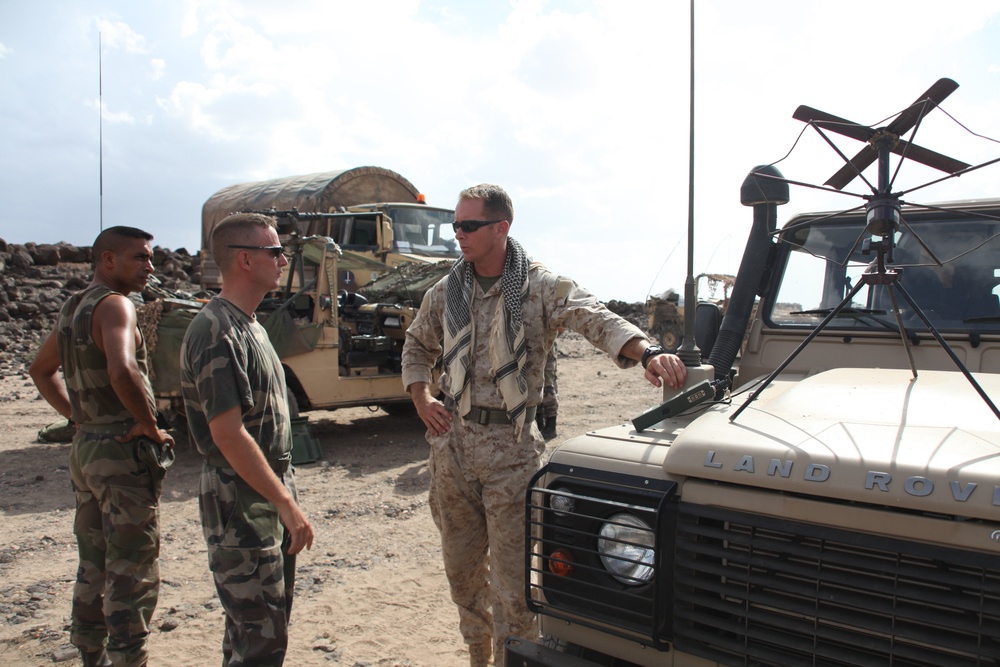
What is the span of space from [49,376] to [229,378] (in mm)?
1936

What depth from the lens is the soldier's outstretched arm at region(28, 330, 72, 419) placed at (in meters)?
3.64

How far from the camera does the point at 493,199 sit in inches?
114

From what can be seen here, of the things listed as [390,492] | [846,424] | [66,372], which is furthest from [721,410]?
[390,492]

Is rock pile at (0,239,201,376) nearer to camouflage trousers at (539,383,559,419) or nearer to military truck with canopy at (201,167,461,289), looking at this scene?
military truck with canopy at (201,167,461,289)

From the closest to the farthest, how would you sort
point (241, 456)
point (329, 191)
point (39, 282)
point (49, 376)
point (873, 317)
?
point (241, 456) < point (873, 317) < point (49, 376) < point (329, 191) < point (39, 282)

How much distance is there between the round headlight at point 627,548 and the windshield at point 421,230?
833 cm

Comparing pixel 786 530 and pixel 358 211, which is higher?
pixel 358 211

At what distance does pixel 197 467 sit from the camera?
7.18 meters

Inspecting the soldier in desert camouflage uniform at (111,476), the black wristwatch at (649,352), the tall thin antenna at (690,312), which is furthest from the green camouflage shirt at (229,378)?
the tall thin antenna at (690,312)

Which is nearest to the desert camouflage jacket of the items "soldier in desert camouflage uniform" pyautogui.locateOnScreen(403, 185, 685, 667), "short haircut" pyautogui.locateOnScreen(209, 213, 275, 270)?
"soldier in desert camouflage uniform" pyautogui.locateOnScreen(403, 185, 685, 667)

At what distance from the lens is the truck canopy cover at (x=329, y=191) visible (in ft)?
38.0

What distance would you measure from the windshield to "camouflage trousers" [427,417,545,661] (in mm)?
7473

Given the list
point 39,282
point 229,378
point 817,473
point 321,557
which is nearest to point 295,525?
point 229,378

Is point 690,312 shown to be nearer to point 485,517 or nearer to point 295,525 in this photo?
point 485,517
